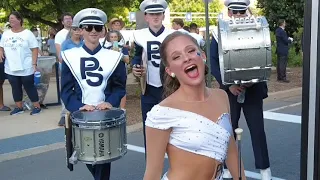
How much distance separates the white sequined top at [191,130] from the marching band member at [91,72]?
167cm

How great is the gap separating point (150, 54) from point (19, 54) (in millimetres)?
4300

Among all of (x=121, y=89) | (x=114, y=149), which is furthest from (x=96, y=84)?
(x=114, y=149)

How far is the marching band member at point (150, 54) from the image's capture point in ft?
16.4

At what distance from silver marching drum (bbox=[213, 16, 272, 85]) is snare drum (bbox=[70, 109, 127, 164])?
3.42 feet

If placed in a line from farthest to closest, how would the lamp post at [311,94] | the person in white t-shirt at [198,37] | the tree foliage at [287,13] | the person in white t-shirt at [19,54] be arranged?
the tree foliage at [287,13]
the person in white t-shirt at [19,54]
the person in white t-shirt at [198,37]
the lamp post at [311,94]

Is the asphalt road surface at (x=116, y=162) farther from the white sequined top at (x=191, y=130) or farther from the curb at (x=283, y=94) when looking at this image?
the white sequined top at (x=191, y=130)

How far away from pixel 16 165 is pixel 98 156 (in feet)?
9.43

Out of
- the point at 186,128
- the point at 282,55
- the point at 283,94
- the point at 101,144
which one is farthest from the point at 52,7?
→ the point at 186,128

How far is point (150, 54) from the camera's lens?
5027 mm

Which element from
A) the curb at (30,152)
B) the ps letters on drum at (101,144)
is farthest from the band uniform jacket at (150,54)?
the curb at (30,152)

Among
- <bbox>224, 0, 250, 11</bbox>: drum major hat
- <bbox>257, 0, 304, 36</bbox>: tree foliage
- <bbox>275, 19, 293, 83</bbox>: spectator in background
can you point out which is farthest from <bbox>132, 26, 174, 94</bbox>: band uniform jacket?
<bbox>257, 0, 304, 36</bbox>: tree foliage

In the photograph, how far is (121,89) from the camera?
4.23 meters

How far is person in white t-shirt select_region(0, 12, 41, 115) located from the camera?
858 centimetres

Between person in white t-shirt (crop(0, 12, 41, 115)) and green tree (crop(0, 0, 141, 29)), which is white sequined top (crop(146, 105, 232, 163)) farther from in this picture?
green tree (crop(0, 0, 141, 29))
